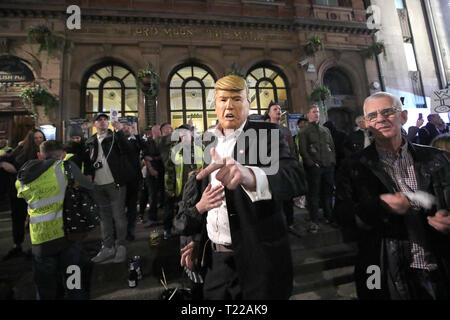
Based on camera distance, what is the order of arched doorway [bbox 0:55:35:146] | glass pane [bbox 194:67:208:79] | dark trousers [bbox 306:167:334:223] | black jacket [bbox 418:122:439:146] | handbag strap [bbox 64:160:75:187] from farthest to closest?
glass pane [bbox 194:67:208:79] → arched doorway [bbox 0:55:35:146] → black jacket [bbox 418:122:439:146] → dark trousers [bbox 306:167:334:223] → handbag strap [bbox 64:160:75:187]

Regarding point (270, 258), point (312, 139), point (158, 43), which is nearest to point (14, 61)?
point (158, 43)

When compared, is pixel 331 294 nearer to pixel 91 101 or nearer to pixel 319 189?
pixel 319 189

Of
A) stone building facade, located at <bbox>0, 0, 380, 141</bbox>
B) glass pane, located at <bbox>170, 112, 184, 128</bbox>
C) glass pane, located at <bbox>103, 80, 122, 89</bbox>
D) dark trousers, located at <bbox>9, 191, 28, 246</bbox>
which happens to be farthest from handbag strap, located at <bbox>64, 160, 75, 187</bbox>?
glass pane, located at <bbox>103, 80, 122, 89</bbox>

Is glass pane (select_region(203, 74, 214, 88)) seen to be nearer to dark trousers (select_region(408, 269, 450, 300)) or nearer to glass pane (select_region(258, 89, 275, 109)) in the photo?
glass pane (select_region(258, 89, 275, 109))

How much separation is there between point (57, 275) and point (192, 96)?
840 cm

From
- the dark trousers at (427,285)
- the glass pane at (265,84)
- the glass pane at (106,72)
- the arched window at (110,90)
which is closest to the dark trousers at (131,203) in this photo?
the dark trousers at (427,285)

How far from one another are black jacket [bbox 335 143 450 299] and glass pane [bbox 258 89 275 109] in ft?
29.2

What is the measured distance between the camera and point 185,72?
9430 millimetres

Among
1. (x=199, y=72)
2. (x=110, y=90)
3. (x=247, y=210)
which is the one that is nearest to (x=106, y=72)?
→ (x=110, y=90)

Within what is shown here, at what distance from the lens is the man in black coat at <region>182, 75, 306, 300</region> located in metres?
1.00

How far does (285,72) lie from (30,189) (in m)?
10.4

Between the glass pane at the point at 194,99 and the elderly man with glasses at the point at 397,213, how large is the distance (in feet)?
28.1

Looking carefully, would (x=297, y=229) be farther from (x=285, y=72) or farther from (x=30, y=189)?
(x=285, y=72)

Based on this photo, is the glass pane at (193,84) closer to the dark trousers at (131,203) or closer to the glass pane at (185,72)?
the glass pane at (185,72)
